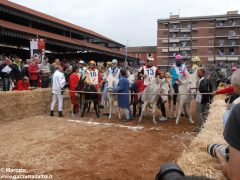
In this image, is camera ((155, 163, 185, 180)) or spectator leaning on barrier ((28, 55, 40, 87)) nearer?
camera ((155, 163, 185, 180))

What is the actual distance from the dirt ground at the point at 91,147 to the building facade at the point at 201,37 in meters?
75.3

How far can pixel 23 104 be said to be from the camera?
12.3m

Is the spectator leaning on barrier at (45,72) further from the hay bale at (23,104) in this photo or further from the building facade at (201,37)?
the building facade at (201,37)

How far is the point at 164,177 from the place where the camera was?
165 centimetres

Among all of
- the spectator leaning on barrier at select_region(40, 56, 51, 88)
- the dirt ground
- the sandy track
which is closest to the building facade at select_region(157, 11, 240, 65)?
the spectator leaning on barrier at select_region(40, 56, 51, 88)

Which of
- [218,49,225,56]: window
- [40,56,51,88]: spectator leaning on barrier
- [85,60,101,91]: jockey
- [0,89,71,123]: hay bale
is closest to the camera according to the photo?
[0,89,71,123]: hay bale

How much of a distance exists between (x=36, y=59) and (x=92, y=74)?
3.24 m

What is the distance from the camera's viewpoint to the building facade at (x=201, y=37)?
82.4 metres

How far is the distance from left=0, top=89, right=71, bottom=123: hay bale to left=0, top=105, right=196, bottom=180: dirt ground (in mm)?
436

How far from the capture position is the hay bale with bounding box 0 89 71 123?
37.2 ft

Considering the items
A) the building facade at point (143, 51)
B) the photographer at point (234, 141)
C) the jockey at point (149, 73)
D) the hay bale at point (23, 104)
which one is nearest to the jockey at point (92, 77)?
the hay bale at point (23, 104)

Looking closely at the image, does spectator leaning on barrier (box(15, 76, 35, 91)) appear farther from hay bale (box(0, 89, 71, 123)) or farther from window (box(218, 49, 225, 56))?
window (box(218, 49, 225, 56))

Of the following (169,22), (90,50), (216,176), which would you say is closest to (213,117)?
(216,176)

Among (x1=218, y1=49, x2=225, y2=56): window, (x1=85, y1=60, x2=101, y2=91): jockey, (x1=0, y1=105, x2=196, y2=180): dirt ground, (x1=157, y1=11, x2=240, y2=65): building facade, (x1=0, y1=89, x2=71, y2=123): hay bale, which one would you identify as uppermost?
(x1=157, y1=11, x2=240, y2=65): building facade
